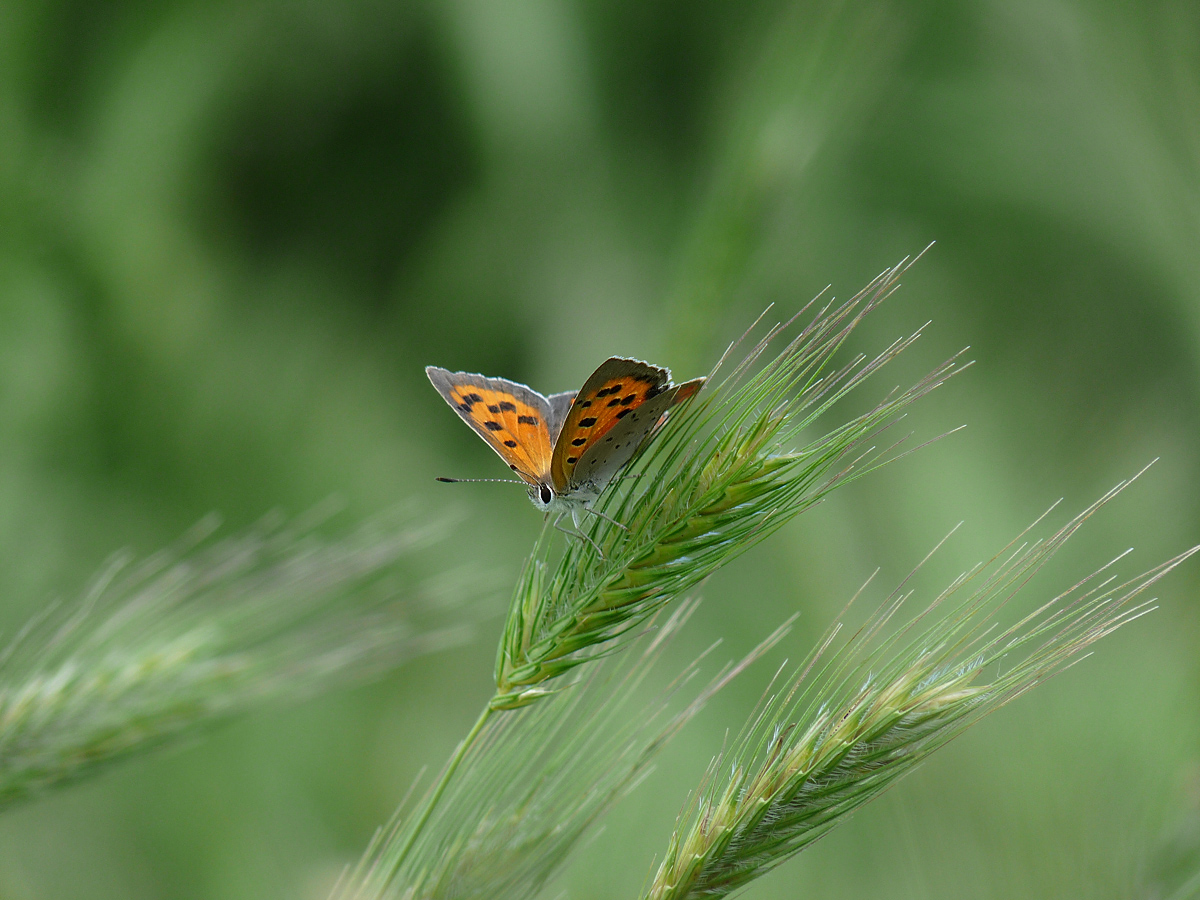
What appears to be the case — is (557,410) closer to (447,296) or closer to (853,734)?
(853,734)

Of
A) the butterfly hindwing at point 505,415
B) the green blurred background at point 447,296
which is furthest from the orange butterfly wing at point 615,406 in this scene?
the green blurred background at point 447,296

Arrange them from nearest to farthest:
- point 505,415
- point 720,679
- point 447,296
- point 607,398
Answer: point 720,679, point 607,398, point 505,415, point 447,296

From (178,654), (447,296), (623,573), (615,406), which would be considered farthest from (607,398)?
(447,296)

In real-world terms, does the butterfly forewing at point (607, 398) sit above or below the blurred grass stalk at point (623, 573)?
above

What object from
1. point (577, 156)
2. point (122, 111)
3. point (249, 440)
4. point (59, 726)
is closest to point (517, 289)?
point (577, 156)

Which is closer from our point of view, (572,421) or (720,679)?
(720,679)

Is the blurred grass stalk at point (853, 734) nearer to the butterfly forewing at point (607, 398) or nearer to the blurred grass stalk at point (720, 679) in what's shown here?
the blurred grass stalk at point (720, 679)
